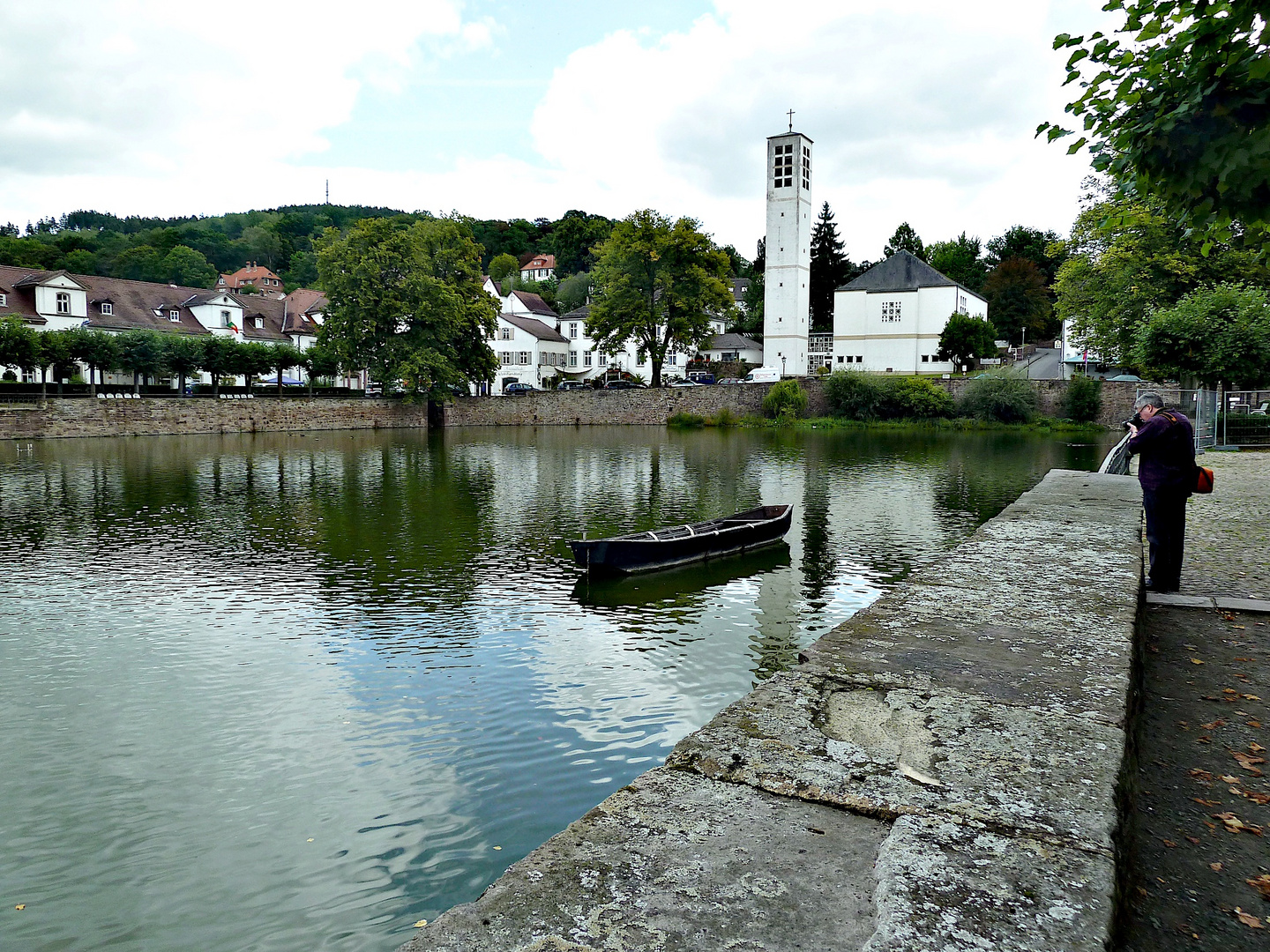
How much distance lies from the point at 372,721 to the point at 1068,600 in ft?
20.9

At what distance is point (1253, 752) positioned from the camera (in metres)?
4.71

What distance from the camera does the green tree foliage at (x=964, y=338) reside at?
71.1 metres

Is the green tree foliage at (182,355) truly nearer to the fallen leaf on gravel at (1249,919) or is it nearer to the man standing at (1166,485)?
the man standing at (1166,485)

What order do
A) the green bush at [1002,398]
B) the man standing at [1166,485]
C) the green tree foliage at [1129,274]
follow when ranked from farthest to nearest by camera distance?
the green bush at [1002,398] < the green tree foliage at [1129,274] < the man standing at [1166,485]

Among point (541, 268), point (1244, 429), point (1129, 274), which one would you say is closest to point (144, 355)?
point (1129, 274)

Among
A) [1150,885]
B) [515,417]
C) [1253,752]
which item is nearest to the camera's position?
[1150,885]

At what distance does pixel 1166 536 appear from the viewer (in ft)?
26.4

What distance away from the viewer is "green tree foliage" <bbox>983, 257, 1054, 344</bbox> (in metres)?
90.5

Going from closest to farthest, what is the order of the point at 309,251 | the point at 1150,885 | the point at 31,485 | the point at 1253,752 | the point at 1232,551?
the point at 1150,885 < the point at 1253,752 < the point at 1232,551 < the point at 31,485 < the point at 309,251

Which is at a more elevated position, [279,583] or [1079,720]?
[1079,720]

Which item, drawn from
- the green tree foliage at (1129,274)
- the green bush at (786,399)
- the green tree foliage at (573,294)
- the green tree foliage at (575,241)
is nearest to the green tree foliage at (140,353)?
the green bush at (786,399)

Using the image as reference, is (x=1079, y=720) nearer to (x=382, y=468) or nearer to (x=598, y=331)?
(x=382, y=468)

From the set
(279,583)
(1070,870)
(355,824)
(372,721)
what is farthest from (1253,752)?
(279,583)

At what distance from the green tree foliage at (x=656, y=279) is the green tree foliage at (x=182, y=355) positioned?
26920 millimetres
